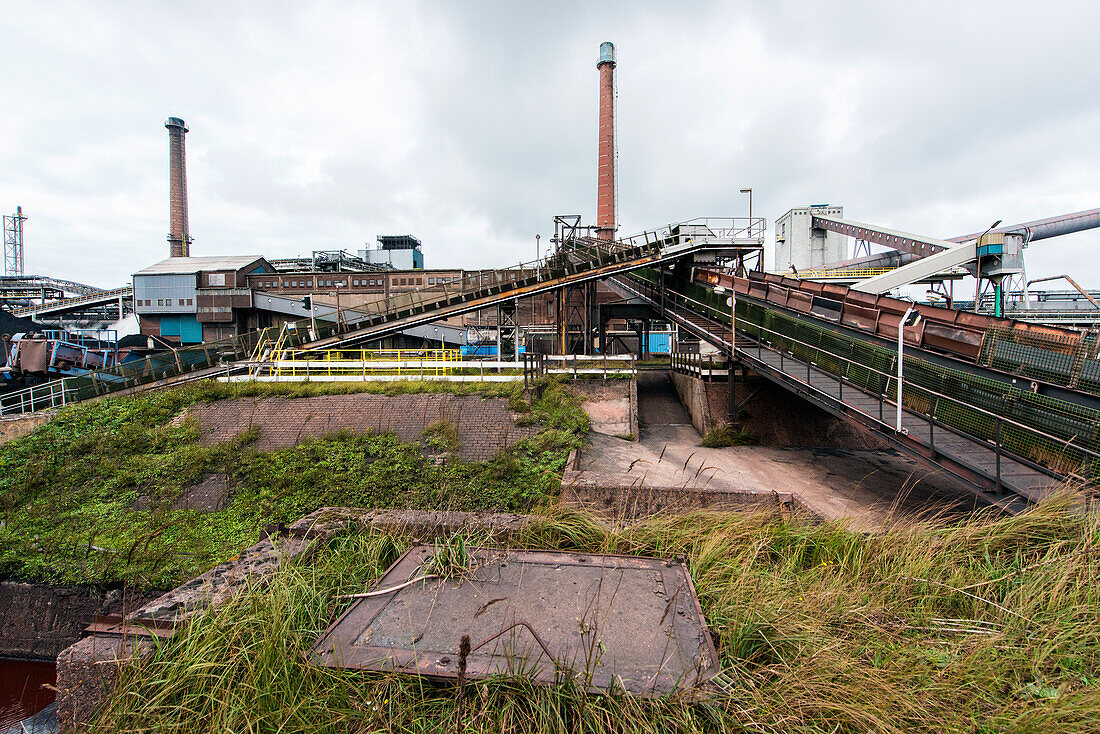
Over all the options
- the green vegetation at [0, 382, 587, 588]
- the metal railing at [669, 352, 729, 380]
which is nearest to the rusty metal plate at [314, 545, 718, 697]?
the green vegetation at [0, 382, 587, 588]

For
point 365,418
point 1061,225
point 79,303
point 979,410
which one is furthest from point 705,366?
point 79,303

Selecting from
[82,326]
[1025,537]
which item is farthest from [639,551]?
[82,326]

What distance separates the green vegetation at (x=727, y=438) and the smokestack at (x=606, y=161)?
2338 centimetres

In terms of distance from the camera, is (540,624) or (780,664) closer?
(780,664)

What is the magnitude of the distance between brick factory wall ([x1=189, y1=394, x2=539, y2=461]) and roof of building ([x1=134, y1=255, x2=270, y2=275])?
107 ft

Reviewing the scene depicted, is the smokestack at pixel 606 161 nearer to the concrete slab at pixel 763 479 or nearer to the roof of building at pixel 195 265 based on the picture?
the concrete slab at pixel 763 479

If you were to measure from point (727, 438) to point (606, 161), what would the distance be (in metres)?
28.2

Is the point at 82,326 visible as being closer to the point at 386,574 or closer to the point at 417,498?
the point at 417,498

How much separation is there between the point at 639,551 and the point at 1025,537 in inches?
144

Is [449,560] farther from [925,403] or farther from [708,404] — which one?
[708,404]

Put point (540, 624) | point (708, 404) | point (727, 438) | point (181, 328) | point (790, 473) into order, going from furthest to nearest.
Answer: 1. point (181, 328)
2. point (708, 404)
3. point (727, 438)
4. point (790, 473)
5. point (540, 624)

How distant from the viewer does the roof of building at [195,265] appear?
40188mm

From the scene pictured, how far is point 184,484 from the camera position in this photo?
426 inches

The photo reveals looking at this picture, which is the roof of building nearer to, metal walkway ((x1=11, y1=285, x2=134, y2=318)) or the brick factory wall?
metal walkway ((x1=11, y1=285, x2=134, y2=318))
